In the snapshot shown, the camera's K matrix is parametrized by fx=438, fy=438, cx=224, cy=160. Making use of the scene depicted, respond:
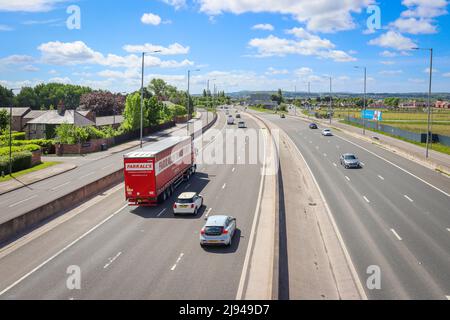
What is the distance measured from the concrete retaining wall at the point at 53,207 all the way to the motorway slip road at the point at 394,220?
19.0 metres

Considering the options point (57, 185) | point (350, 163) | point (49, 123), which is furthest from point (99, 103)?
point (350, 163)

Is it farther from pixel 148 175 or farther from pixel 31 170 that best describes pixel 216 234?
pixel 31 170

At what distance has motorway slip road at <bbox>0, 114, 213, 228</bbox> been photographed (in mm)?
33312

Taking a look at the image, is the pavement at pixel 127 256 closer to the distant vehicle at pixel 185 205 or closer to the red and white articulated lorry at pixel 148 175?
the distant vehicle at pixel 185 205

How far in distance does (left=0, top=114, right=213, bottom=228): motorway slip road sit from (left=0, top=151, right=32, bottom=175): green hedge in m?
5.50

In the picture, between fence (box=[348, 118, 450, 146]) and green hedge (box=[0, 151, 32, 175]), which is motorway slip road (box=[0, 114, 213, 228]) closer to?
green hedge (box=[0, 151, 32, 175])

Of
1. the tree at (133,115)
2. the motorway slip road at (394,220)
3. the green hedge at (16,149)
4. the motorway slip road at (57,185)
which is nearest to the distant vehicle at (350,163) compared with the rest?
the motorway slip road at (394,220)

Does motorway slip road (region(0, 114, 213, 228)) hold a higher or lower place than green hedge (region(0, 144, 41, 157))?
lower

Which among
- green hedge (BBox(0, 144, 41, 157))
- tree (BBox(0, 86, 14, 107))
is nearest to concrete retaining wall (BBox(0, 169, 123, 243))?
green hedge (BBox(0, 144, 41, 157))

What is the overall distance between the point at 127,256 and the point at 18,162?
33.8 metres

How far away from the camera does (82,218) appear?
2956 cm

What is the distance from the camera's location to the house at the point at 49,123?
75.0 meters

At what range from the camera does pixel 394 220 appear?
28750 mm

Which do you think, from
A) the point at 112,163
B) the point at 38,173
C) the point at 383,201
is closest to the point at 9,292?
the point at 383,201
